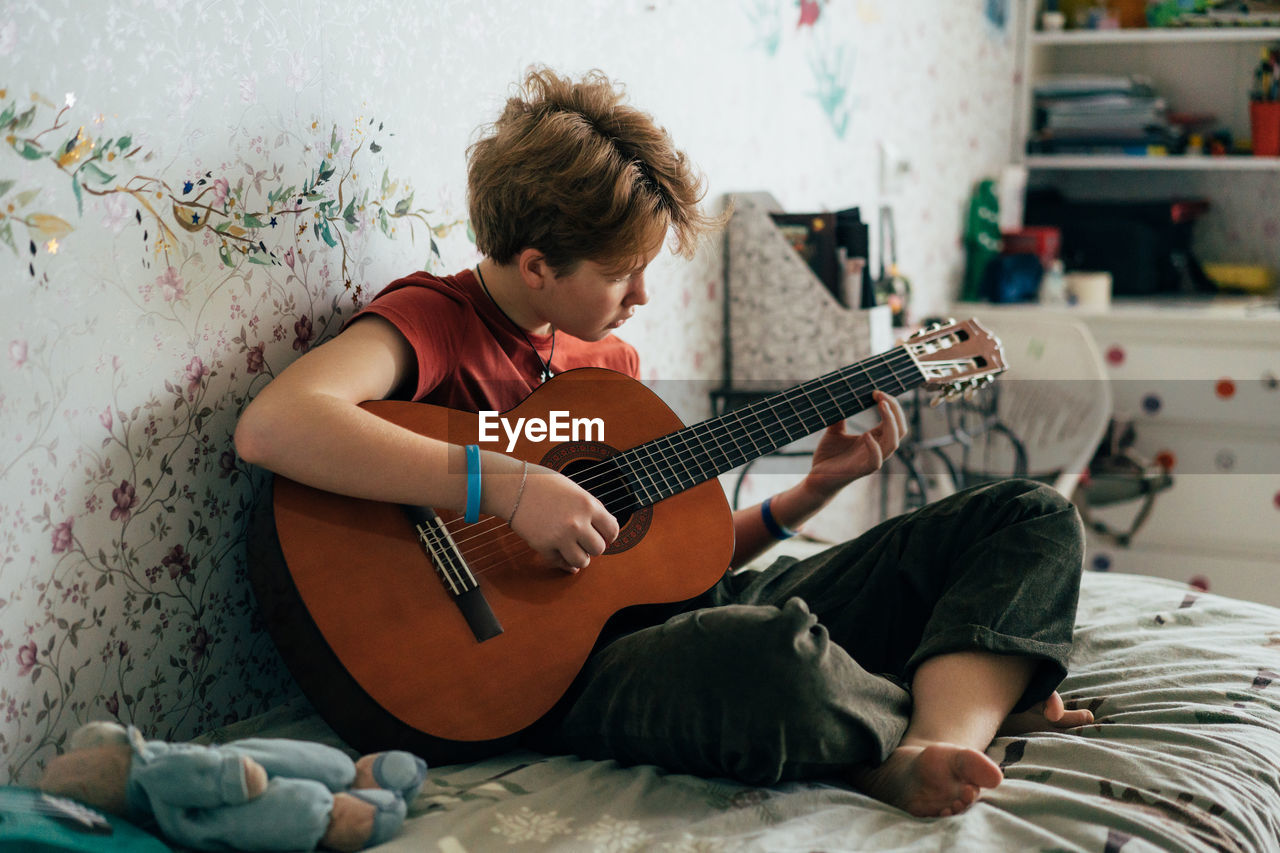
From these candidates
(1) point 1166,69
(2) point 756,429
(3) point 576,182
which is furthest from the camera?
(1) point 1166,69

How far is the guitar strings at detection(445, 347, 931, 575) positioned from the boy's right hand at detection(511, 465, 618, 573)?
0.05 m

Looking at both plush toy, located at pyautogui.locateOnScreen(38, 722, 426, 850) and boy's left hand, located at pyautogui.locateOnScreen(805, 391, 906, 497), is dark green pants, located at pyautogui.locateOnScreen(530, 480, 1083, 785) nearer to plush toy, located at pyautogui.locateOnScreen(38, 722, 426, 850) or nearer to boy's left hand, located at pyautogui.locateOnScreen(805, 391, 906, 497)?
boy's left hand, located at pyautogui.locateOnScreen(805, 391, 906, 497)

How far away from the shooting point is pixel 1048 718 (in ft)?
3.20

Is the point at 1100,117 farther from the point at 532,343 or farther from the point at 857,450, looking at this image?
the point at 532,343

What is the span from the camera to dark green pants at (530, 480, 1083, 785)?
82 centimetres

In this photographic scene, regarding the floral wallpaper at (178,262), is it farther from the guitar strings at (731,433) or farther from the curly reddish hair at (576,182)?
the guitar strings at (731,433)

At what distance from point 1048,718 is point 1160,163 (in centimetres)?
240

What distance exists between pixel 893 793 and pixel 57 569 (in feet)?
2.31

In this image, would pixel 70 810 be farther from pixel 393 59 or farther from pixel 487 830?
pixel 393 59

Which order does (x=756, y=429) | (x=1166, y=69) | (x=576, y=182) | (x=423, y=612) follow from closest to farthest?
(x=423, y=612)
(x=576, y=182)
(x=756, y=429)
(x=1166, y=69)

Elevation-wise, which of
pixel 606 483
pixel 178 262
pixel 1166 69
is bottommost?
pixel 606 483

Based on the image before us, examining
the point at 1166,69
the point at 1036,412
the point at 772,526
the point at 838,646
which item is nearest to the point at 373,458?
the point at 838,646

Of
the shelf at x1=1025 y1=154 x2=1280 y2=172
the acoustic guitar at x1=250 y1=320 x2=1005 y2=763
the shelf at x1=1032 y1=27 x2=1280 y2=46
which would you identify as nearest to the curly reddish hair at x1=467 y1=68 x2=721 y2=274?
the acoustic guitar at x1=250 y1=320 x2=1005 y2=763

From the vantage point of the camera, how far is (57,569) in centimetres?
86
